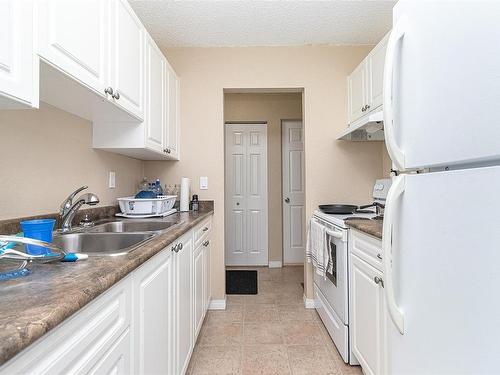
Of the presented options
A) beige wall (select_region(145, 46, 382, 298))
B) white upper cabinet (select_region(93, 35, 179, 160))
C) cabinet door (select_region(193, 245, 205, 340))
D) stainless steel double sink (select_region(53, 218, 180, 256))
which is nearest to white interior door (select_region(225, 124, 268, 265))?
beige wall (select_region(145, 46, 382, 298))

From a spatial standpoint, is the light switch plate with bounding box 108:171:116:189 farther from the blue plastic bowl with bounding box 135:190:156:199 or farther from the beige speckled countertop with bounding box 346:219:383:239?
the beige speckled countertop with bounding box 346:219:383:239

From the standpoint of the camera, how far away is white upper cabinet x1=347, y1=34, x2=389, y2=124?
191 cm

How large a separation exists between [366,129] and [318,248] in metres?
1.01

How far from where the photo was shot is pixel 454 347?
586mm

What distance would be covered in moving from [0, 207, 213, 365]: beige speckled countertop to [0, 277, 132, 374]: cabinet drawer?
0.04 meters

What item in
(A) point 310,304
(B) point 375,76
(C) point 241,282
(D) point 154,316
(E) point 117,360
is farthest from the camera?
(C) point 241,282

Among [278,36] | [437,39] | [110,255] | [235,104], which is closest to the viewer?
[437,39]

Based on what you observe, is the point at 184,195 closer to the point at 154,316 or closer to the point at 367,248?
the point at 154,316

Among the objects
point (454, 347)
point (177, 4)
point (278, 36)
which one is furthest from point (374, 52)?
point (454, 347)

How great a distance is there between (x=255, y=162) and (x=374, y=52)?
219 cm

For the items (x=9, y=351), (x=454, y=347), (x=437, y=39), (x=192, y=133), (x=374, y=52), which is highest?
(x=374, y=52)

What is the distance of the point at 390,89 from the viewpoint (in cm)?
80

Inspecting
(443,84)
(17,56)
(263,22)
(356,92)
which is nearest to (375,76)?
(356,92)

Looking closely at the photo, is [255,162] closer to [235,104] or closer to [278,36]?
[235,104]
